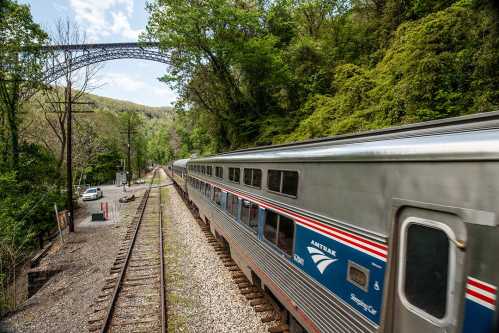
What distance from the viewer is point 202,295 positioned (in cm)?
736

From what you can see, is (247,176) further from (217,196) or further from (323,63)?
(323,63)

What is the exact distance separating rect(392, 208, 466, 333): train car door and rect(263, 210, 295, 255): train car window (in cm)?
227

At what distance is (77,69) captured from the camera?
18.8 meters

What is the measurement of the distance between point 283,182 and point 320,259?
1665 millimetres

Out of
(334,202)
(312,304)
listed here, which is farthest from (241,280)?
(334,202)

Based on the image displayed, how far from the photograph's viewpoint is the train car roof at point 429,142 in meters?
2.11

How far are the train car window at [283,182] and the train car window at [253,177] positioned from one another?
0.60 meters

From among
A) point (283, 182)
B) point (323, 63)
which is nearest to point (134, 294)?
point (283, 182)

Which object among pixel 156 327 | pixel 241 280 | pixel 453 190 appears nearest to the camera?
pixel 453 190

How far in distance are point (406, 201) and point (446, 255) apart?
1.72 feet

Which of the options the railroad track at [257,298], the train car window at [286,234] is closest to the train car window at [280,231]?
the train car window at [286,234]

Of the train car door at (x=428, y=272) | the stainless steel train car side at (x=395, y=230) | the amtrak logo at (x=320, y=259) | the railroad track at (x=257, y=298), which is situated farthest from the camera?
the railroad track at (x=257, y=298)

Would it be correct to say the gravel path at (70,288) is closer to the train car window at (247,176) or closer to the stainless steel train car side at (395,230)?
the train car window at (247,176)

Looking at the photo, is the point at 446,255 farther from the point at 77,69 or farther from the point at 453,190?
the point at 77,69
